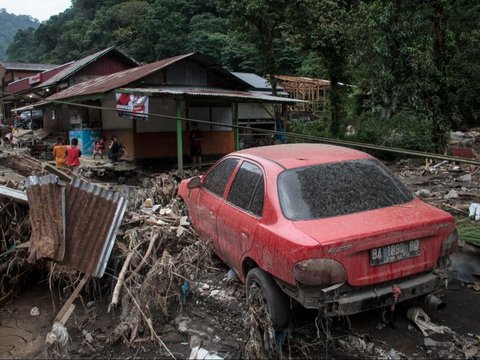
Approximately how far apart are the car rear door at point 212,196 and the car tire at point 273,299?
4.10 feet

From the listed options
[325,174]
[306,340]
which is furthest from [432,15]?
[306,340]

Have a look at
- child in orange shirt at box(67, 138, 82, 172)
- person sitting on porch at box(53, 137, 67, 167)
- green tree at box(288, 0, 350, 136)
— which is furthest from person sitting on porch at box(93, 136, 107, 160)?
green tree at box(288, 0, 350, 136)

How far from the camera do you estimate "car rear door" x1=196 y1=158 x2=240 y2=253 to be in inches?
200

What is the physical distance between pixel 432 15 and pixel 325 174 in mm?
14323

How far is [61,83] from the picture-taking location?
2623cm

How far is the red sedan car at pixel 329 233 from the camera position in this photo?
11.1 feet

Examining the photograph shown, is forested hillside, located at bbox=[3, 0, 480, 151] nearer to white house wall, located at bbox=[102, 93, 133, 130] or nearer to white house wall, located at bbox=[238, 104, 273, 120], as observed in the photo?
white house wall, located at bbox=[238, 104, 273, 120]

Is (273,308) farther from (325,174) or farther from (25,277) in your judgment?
(25,277)

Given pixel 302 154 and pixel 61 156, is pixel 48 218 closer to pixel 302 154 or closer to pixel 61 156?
pixel 302 154

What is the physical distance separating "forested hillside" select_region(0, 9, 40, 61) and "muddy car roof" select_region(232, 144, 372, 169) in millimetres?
142017

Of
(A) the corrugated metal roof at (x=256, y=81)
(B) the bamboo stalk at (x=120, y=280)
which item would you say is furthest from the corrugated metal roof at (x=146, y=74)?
(B) the bamboo stalk at (x=120, y=280)

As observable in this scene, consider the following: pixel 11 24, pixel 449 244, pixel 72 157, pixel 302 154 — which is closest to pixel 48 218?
pixel 302 154

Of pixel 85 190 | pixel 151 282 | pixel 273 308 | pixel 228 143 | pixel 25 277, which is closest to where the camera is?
pixel 273 308

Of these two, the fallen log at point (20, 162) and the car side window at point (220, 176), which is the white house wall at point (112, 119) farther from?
the car side window at point (220, 176)
